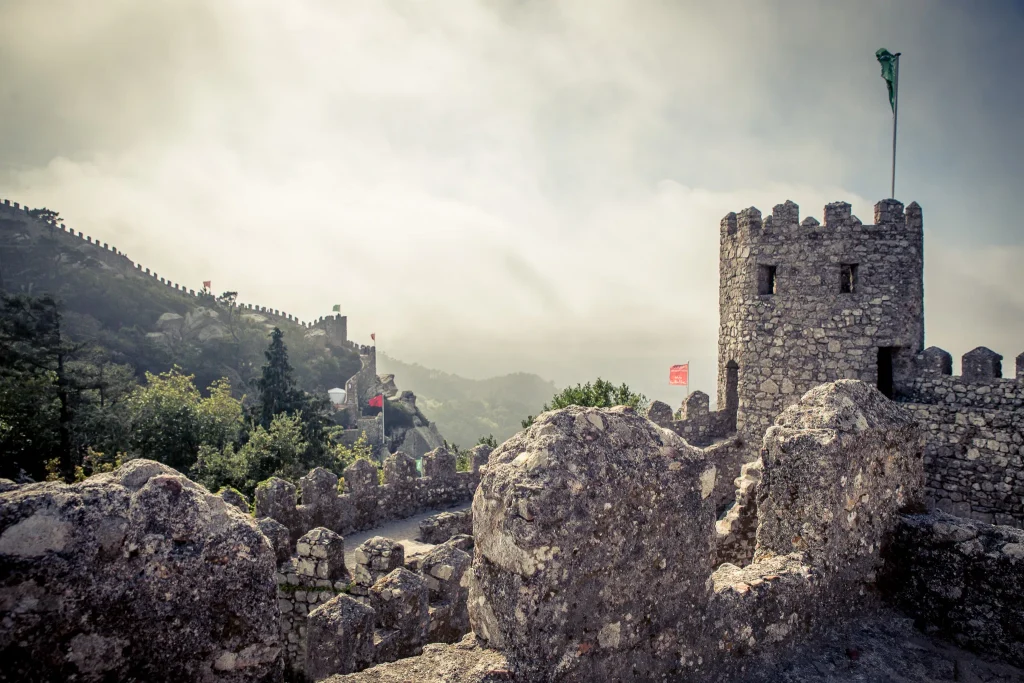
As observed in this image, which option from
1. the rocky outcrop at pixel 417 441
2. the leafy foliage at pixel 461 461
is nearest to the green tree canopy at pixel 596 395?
the leafy foliage at pixel 461 461

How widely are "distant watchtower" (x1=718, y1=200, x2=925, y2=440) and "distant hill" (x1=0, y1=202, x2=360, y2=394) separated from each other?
49415 mm

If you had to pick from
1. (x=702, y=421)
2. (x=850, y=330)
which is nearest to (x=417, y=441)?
(x=702, y=421)

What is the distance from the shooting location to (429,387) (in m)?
138

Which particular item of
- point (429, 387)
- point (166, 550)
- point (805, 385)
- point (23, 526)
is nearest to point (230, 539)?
point (166, 550)

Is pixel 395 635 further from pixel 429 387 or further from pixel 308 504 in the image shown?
pixel 429 387

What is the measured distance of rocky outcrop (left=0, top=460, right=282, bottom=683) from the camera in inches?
79.0

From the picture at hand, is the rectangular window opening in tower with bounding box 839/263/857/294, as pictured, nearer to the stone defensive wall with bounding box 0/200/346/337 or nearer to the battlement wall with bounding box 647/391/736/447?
the battlement wall with bounding box 647/391/736/447

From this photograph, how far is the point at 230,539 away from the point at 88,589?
1.57 ft

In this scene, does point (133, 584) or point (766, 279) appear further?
point (766, 279)

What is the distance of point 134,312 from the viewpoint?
5478cm

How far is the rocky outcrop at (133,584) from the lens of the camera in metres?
2.01

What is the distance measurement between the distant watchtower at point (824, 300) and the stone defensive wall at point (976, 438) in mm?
1078

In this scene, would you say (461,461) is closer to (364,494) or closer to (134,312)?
(364,494)

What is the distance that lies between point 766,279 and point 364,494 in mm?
9522
